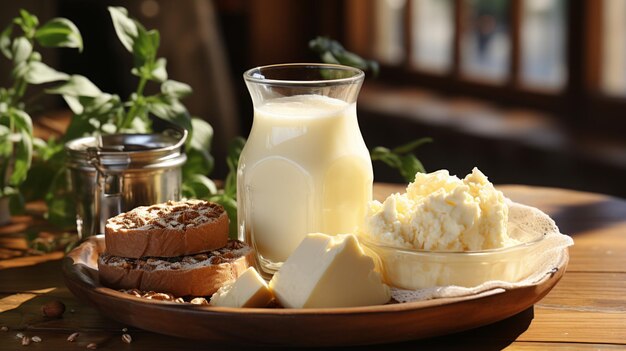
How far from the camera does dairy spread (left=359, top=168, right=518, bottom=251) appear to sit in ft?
3.49

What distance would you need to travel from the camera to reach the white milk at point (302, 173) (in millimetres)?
1195

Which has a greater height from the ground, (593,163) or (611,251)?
(611,251)

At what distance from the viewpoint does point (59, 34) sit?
152 centimetres

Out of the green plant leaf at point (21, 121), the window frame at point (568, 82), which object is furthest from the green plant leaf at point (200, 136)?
the window frame at point (568, 82)

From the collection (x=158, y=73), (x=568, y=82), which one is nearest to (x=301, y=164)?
(x=158, y=73)

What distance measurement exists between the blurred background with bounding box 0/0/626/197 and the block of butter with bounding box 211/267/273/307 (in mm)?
1897

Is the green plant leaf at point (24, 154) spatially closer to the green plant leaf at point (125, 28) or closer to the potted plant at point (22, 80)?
the potted plant at point (22, 80)

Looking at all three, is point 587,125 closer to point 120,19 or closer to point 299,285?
point 120,19

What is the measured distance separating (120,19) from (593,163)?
175cm

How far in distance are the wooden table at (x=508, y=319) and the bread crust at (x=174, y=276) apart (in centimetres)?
5

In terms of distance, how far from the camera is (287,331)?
96 centimetres

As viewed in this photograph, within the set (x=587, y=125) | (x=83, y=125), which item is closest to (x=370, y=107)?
(x=587, y=125)

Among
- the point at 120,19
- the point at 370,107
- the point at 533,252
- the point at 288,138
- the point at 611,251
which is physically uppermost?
the point at 120,19

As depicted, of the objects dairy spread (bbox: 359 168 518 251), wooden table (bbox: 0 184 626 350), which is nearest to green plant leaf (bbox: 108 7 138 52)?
wooden table (bbox: 0 184 626 350)
